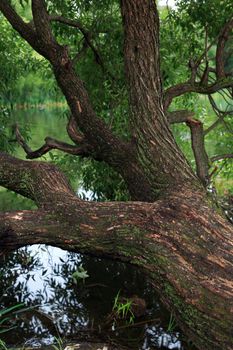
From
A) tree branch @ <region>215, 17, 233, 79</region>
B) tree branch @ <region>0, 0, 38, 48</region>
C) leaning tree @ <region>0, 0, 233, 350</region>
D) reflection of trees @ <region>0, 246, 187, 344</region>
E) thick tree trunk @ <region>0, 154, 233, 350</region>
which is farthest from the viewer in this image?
tree branch @ <region>215, 17, 233, 79</region>

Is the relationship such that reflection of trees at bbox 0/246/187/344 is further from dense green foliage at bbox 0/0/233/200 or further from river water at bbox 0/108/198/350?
dense green foliage at bbox 0/0/233/200

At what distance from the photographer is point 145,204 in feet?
11.6

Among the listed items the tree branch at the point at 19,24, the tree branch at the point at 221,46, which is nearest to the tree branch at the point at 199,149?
the tree branch at the point at 221,46

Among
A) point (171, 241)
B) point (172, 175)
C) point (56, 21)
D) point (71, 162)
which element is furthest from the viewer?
point (71, 162)

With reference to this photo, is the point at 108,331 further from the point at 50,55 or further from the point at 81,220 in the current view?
the point at 50,55

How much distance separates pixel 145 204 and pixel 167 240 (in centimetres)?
39

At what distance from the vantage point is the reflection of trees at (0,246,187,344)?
468cm

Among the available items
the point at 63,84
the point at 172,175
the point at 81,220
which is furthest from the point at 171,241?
the point at 63,84

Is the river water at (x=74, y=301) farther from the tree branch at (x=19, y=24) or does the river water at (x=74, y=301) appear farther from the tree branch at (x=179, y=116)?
the tree branch at (x=19, y=24)

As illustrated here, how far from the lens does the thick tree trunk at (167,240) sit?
111 inches

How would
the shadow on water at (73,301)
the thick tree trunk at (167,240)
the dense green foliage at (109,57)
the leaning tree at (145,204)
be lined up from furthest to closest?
1. the dense green foliage at (109,57)
2. the shadow on water at (73,301)
3. the leaning tree at (145,204)
4. the thick tree trunk at (167,240)

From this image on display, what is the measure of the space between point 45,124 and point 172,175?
16830 millimetres

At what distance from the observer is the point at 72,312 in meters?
4.99

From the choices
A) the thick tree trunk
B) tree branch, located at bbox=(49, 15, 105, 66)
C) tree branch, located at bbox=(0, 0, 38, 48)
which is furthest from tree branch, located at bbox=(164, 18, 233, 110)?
the thick tree trunk
